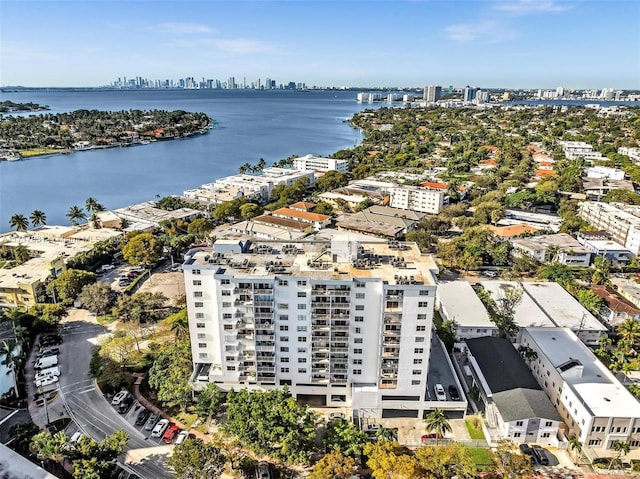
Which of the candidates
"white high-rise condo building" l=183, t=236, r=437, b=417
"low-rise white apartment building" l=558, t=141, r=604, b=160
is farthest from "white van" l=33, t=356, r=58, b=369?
"low-rise white apartment building" l=558, t=141, r=604, b=160

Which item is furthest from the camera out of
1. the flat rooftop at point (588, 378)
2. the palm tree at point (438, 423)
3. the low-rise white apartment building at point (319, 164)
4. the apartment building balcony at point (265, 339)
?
the low-rise white apartment building at point (319, 164)

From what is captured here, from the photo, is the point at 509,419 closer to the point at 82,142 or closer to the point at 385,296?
the point at 385,296

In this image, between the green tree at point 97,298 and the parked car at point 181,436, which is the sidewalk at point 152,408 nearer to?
the parked car at point 181,436

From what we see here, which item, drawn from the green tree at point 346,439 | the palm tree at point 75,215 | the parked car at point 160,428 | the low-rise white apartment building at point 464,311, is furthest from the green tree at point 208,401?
the palm tree at point 75,215

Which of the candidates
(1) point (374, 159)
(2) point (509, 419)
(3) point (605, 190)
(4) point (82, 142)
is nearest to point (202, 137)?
(4) point (82, 142)

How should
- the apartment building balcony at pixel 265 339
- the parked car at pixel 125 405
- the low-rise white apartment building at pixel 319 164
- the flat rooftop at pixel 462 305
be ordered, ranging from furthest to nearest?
the low-rise white apartment building at pixel 319 164 → the flat rooftop at pixel 462 305 → the parked car at pixel 125 405 → the apartment building balcony at pixel 265 339

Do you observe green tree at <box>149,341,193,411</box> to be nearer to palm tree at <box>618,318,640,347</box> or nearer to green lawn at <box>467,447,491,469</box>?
green lawn at <box>467,447,491,469</box>

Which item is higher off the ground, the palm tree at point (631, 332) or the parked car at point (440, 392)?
the palm tree at point (631, 332)
